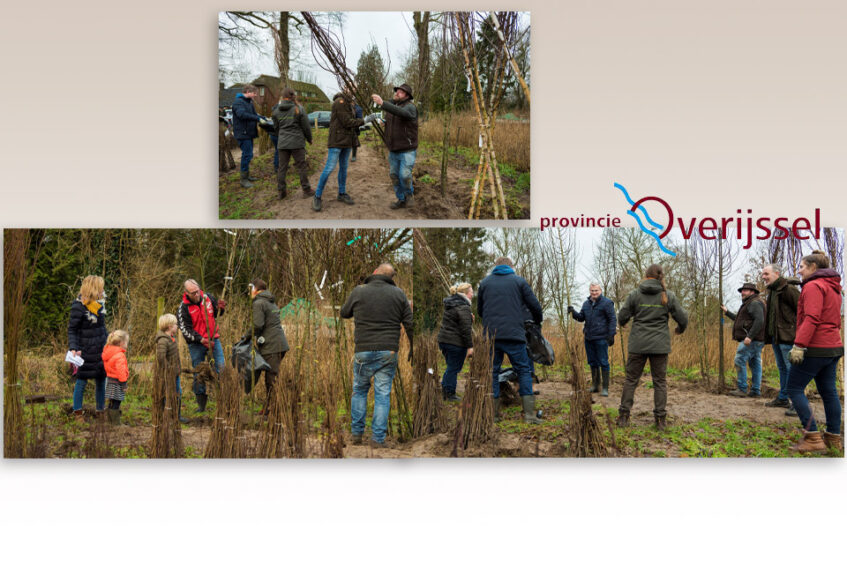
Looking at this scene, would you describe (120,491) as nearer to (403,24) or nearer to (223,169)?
(223,169)

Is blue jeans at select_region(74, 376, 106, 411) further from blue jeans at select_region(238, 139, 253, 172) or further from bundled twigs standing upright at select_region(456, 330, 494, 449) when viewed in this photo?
bundled twigs standing upright at select_region(456, 330, 494, 449)

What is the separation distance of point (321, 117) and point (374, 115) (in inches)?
17.0

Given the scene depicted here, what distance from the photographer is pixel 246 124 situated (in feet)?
22.3

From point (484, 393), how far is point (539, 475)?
777mm

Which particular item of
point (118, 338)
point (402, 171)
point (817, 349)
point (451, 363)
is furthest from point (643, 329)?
point (118, 338)

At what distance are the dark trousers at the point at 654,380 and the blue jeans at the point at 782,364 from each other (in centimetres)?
91

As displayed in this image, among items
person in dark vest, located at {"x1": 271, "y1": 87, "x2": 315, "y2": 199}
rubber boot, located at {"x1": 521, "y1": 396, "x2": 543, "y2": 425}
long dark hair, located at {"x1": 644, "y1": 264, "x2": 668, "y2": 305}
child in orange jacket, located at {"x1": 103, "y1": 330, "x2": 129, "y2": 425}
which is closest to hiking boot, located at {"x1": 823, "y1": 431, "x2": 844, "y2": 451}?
long dark hair, located at {"x1": 644, "y1": 264, "x2": 668, "y2": 305}

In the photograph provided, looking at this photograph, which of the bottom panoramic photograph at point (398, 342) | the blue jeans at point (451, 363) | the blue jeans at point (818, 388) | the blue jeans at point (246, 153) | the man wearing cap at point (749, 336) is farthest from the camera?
the blue jeans at point (246, 153)

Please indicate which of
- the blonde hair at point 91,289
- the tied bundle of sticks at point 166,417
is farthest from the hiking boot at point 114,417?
the blonde hair at point 91,289

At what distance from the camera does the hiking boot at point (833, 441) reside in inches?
253

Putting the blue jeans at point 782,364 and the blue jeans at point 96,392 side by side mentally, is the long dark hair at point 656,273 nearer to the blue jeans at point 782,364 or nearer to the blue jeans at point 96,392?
the blue jeans at point 782,364

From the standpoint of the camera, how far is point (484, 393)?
6.43 meters

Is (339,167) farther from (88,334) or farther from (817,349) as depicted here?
(817,349)

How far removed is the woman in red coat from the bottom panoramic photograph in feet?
0.07
